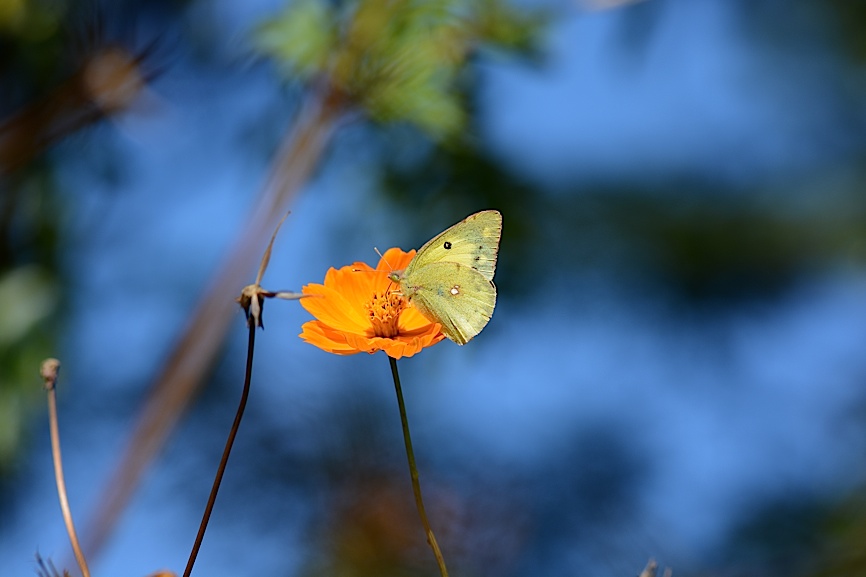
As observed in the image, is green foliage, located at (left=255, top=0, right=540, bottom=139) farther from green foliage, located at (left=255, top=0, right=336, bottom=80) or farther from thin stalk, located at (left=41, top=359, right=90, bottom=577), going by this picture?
thin stalk, located at (left=41, top=359, right=90, bottom=577)

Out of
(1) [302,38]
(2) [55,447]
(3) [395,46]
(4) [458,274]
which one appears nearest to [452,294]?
(4) [458,274]

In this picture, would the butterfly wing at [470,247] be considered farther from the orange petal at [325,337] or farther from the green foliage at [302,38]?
the green foliage at [302,38]

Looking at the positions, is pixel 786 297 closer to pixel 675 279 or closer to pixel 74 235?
pixel 675 279

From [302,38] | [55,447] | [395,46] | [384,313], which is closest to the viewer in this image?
[55,447]

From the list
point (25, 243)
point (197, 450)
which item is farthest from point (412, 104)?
point (25, 243)

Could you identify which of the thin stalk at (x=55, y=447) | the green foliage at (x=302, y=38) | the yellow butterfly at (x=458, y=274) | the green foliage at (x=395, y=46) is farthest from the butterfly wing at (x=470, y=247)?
the green foliage at (x=302, y=38)

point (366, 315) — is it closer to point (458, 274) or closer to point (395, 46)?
point (458, 274)
